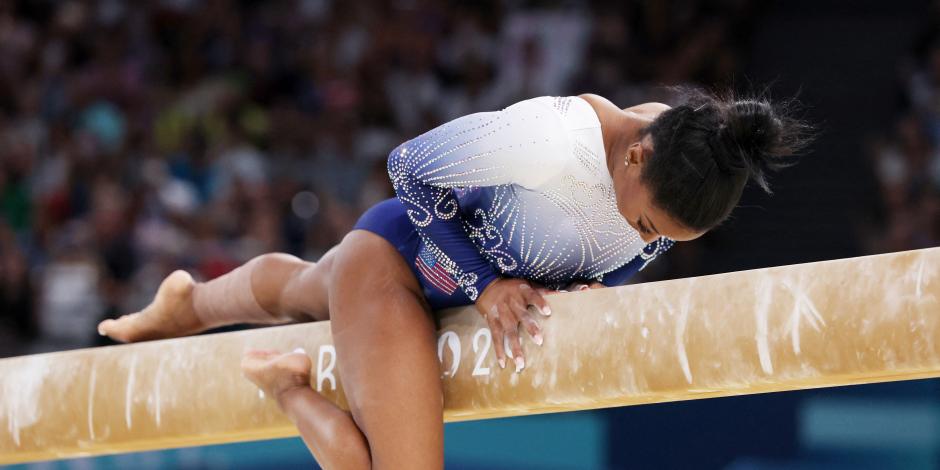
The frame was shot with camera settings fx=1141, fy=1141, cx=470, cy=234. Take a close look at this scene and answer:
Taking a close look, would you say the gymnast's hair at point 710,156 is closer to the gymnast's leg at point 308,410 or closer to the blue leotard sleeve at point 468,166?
the blue leotard sleeve at point 468,166

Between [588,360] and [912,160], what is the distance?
12.2 ft

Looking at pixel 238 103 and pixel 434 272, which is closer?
pixel 434 272

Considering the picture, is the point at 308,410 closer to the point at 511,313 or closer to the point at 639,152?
the point at 511,313

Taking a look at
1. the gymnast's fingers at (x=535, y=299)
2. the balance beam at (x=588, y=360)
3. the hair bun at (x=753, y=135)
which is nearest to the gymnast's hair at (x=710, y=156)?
the hair bun at (x=753, y=135)

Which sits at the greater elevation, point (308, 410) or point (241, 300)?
point (241, 300)

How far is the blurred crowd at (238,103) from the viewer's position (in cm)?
581

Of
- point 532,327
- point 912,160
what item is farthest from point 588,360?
point 912,160

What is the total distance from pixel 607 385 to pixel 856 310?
0.53 meters

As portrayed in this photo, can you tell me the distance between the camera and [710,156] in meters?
2.08

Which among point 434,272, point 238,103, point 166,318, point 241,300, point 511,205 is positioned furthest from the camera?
point 238,103

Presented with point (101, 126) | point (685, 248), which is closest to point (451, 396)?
point (685, 248)

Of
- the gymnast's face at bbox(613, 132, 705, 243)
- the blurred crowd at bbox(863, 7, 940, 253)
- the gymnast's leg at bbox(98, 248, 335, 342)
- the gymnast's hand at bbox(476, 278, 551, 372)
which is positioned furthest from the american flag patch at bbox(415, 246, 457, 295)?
the blurred crowd at bbox(863, 7, 940, 253)

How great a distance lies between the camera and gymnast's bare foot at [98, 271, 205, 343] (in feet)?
9.96

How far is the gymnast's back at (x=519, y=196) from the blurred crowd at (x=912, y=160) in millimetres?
2980
